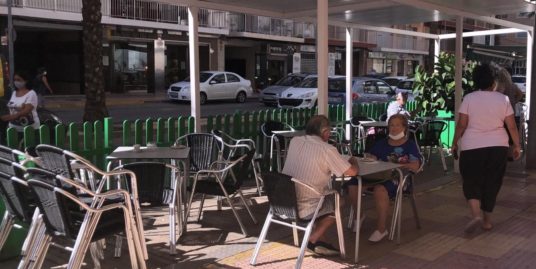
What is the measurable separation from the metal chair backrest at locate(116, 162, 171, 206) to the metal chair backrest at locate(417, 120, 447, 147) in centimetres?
582

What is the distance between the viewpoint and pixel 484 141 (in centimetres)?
573

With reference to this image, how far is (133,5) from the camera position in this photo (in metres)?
27.8

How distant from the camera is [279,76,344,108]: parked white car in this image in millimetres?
20578

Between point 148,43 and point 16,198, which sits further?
point 148,43

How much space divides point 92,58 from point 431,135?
5.96 metres

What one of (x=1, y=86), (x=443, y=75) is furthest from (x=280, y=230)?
(x=443, y=75)

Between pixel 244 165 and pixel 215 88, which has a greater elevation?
pixel 215 88

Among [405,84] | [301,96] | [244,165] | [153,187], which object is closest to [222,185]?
[244,165]

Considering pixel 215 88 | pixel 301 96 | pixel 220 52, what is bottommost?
pixel 301 96

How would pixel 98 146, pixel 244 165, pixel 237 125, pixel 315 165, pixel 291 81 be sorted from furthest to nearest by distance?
pixel 291 81, pixel 237 125, pixel 98 146, pixel 244 165, pixel 315 165

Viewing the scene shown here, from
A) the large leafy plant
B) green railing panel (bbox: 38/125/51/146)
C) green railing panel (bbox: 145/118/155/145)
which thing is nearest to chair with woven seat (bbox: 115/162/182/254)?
green railing panel (bbox: 38/125/51/146)

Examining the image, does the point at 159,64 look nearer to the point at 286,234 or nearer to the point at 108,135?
the point at 108,135

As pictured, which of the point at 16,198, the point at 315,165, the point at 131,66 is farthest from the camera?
the point at 131,66

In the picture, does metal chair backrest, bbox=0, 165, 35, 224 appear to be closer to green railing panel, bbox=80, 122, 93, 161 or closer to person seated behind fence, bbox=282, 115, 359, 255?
person seated behind fence, bbox=282, 115, 359, 255
